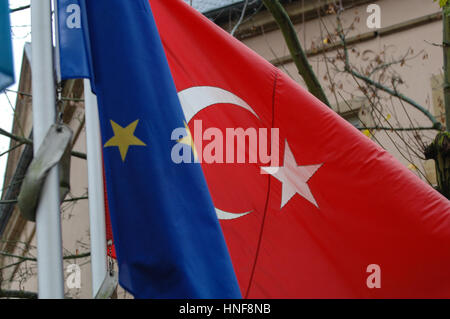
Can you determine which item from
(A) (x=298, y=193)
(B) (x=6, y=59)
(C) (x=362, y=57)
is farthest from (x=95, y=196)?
(C) (x=362, y=57)

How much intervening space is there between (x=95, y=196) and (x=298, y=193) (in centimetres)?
134

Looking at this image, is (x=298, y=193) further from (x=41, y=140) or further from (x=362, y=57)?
(x=362, y=57)

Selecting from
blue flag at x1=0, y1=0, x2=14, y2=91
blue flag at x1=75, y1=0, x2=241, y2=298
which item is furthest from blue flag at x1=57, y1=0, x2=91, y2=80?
blue flag at x1=0, y1=0, x2=14, y2=91

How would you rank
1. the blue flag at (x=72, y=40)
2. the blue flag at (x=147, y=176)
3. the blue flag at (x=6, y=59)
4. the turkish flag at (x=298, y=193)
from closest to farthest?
the blue flag at (x=6, y=59) < the blue flag at (x=147, y=176) < the blue flag at (x=72, y=40) < the turkish flag at (x=298, y=193)

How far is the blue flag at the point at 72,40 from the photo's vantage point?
12.5ft

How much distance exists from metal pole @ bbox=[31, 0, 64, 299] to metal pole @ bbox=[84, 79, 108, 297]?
0.92 m

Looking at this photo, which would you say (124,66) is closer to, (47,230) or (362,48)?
(47,230)

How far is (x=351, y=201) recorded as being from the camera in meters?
4.99

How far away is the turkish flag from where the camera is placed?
480cm

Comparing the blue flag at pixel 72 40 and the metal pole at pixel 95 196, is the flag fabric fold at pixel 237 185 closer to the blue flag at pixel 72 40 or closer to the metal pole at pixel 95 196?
the blue flag at pixel 72 40

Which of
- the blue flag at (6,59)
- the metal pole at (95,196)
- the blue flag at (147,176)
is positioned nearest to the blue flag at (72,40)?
the blue flag at (147,176)

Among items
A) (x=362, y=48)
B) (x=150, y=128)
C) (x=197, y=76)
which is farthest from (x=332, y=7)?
(x=150, y=128)

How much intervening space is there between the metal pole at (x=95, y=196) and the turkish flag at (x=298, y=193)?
2.58 feet

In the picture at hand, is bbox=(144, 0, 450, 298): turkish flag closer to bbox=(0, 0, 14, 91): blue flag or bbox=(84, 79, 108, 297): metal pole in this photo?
bbox=(84, 79, 108, 297): metal pole
